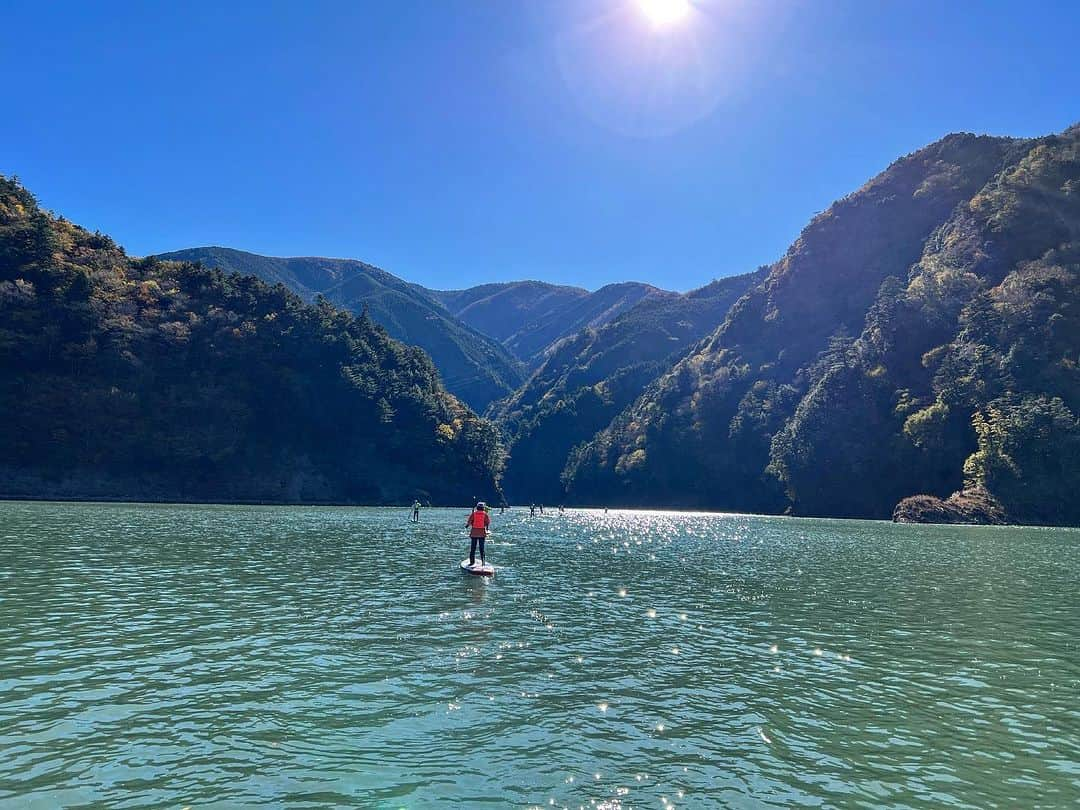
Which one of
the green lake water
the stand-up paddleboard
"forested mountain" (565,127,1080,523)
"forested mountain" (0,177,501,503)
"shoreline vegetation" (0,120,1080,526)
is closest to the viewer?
the green lake water

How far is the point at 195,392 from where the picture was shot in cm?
13400

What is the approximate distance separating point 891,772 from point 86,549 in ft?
144

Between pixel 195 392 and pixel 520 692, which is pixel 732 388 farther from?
pixel 520 692

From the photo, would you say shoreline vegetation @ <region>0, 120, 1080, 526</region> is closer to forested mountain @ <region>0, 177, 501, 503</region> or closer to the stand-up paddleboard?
forested mountain @ <region>0, 177, 501, 503</region>

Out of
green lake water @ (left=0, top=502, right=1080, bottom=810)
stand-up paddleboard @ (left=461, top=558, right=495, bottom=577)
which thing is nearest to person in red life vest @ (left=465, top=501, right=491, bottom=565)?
stand-up paddleboard @ (left=461, top=558, right=495, bottom=577)

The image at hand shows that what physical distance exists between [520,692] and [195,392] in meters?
139

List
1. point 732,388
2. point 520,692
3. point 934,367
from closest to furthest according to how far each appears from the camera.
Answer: point 520,692 → point 934,367 → point 732,388

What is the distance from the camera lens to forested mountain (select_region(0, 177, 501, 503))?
112125mm

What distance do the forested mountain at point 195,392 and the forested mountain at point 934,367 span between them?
7742 cm

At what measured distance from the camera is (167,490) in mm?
122688

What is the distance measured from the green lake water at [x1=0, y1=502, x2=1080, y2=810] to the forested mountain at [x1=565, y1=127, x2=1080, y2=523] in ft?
298

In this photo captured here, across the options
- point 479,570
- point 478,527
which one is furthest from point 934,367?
point 479,570

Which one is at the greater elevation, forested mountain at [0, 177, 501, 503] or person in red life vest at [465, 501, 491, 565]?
forested mountain at [0, 177, 501, 503]

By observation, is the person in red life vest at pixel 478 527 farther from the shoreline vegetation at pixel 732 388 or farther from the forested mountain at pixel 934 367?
the forested mountain at pixel 934 367
